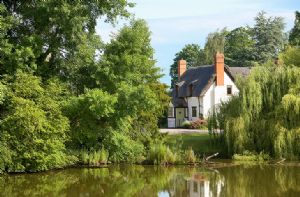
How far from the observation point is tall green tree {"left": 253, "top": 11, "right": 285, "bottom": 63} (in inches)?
2938

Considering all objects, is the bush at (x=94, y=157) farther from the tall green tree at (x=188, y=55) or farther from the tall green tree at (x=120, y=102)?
the tall green tree at (x=188, y=55)

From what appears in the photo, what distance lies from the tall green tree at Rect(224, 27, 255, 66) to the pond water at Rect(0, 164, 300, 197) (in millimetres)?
48480

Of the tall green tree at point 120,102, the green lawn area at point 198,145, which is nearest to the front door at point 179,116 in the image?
the green lawn area at point 198,145

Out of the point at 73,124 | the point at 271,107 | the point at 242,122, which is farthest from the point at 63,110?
the point at 271,107

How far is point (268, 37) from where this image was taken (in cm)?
7581

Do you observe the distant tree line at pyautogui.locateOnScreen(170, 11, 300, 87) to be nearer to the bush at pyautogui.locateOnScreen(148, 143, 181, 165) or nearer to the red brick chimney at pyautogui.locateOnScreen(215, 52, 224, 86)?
the red brick chimney at pyautogui.locateOnScreen(215, 52, 224, 86)

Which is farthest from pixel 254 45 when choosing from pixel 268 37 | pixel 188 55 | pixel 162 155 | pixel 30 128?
pixel 30 128

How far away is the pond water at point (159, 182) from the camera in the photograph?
60.1ft

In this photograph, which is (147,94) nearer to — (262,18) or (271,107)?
(271,107)

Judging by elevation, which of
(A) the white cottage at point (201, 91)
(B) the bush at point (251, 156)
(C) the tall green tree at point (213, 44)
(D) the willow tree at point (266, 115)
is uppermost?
(C) the tall green tree at point (213, 44)

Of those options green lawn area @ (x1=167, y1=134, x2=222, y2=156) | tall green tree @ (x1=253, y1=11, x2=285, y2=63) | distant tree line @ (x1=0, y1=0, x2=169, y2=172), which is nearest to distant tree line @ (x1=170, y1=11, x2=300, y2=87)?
tall green tree @ (x1=253, y1=11, x2=285, y2=63)

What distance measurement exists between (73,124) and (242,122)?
9626 mm

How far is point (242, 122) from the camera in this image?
28.1 m

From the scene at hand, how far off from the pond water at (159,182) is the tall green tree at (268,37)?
168 feet
